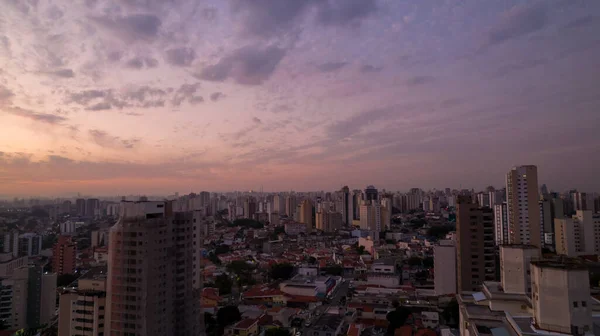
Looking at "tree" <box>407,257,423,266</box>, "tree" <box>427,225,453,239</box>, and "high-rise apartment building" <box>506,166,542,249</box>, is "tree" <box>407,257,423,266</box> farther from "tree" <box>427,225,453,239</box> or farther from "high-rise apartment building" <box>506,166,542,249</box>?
"tree" <box>427,225,453,239</box>

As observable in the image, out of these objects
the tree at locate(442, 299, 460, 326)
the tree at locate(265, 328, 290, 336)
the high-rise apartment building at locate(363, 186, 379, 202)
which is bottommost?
Answer: the tree at locate(442, 299, 460, 326)

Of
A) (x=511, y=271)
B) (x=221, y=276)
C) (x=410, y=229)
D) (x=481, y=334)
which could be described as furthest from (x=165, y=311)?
(x=410, y=229)

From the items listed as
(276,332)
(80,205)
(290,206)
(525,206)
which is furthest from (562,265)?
(290,206)

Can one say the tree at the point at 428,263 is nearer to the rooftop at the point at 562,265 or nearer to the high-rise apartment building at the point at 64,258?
the rooftop at the point at 562,265

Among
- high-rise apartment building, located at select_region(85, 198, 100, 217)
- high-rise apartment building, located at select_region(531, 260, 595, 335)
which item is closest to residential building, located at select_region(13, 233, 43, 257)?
high-rise apartment building, located at select_region(85, 198, 100, 217)

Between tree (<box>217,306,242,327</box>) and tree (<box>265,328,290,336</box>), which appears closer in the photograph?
tree (<box>265,328,290,336</box>)

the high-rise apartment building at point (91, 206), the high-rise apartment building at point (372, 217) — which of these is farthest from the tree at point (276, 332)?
the high-rise apartment building at point (91, 206)
